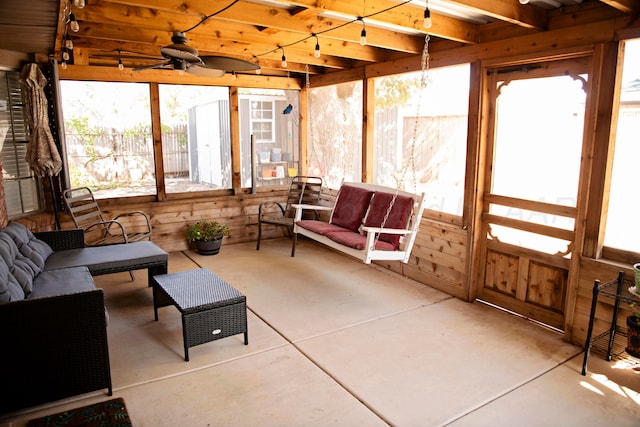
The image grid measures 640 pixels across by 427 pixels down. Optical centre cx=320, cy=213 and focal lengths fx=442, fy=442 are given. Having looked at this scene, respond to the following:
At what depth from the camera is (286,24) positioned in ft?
11.8

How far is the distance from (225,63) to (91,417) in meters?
2.46

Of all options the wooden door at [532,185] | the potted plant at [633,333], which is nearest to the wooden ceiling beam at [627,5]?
the wooden door at [532,185]

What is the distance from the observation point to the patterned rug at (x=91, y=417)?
7.51 ft

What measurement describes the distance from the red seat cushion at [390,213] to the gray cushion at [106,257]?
6.35 ft

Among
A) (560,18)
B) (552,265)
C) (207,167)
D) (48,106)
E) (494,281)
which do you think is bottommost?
(494,281)

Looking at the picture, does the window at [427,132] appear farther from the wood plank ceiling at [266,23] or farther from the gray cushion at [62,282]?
the gray cushion at [62,282]

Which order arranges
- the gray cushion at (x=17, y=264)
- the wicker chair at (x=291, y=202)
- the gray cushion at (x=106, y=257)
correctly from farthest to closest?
the wicker chair at (x=291, y=202), the gray cushion at (x=106, y=257), the gray cushion at (x=17, y=264)

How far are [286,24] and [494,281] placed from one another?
283 cm

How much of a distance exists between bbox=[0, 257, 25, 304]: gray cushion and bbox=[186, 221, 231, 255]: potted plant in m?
Result: 2.80

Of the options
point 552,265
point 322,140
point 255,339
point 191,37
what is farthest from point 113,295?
→ point 552,265

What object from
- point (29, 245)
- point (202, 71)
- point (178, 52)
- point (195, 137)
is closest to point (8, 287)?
point (29, 245)

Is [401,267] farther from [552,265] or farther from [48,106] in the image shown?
[48,106]

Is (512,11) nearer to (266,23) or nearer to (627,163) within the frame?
(627,163)

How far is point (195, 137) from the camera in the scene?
19.3 feet
